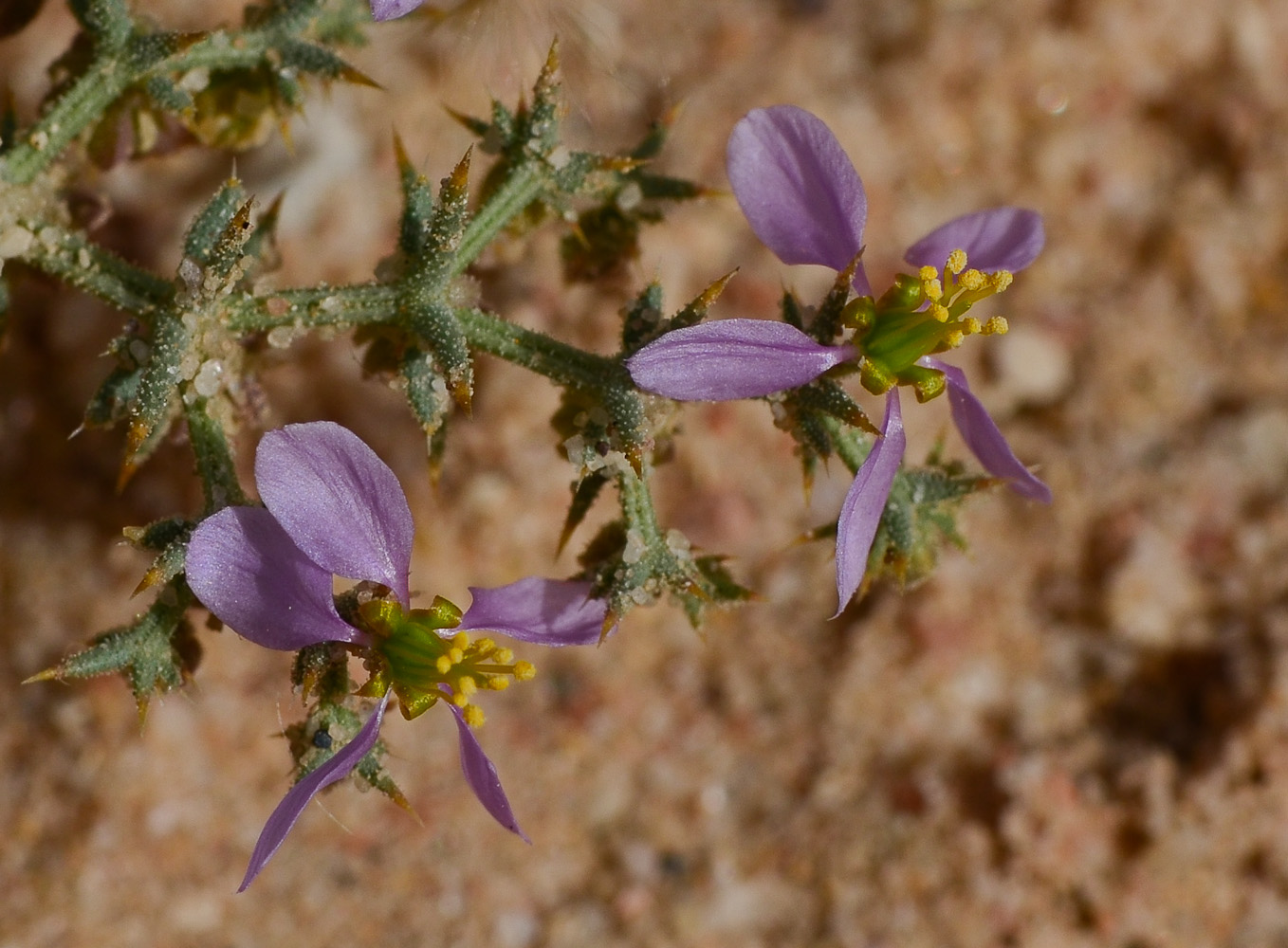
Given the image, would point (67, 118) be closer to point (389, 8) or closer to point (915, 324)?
point (389, 8)

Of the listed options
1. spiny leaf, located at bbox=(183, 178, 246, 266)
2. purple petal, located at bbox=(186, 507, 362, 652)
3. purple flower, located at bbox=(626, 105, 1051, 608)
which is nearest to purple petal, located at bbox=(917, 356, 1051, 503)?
purple flower, located at bbox=(626, 105, 1051, 608)

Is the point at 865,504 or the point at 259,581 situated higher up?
the point at 259,581

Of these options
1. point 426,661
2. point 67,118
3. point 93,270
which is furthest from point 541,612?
point 67,118

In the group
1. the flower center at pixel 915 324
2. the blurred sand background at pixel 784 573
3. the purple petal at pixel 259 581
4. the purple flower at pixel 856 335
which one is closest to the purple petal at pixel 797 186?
the purple flower at pixel 856 335

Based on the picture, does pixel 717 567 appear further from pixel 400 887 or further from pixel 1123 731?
pixel 1123 731

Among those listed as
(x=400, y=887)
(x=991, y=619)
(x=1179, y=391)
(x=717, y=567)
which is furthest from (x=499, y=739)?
(x=1179, y=391)

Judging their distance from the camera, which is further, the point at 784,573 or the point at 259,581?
the point at 784,573

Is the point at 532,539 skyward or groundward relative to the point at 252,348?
groundward
